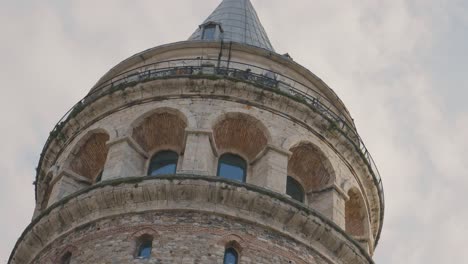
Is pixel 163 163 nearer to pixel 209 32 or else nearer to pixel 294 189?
pixel 294 189

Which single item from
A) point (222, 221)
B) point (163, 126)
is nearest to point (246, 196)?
point (222, 221)

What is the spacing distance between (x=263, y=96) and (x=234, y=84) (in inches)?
31.2

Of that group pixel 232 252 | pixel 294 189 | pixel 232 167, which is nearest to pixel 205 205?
pixel 232 252

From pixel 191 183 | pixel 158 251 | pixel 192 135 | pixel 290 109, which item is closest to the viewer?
pixel 158 251

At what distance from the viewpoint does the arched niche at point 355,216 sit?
2388cm

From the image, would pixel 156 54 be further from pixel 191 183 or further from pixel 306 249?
pixel 306 249

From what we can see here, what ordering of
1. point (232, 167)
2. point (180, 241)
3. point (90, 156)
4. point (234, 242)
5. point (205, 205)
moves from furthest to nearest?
1. point (90, 156)
2. point (232, 167)
3. point (205, 205)
4. point (234, 242)
5. point (180, 241)

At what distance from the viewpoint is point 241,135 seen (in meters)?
22.9

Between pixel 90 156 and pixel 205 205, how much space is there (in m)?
4.92

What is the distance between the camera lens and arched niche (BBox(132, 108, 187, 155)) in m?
22.9

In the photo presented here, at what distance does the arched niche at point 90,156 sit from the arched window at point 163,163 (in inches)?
57.1

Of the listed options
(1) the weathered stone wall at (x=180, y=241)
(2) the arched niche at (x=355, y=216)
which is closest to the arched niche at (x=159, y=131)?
(1) the weathered stone wall at (x=180, y=241)

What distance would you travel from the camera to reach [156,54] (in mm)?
25906

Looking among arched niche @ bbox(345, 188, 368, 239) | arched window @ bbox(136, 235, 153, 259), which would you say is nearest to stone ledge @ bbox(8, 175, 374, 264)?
arched window @ bbox(136, 235, 153, 259)
